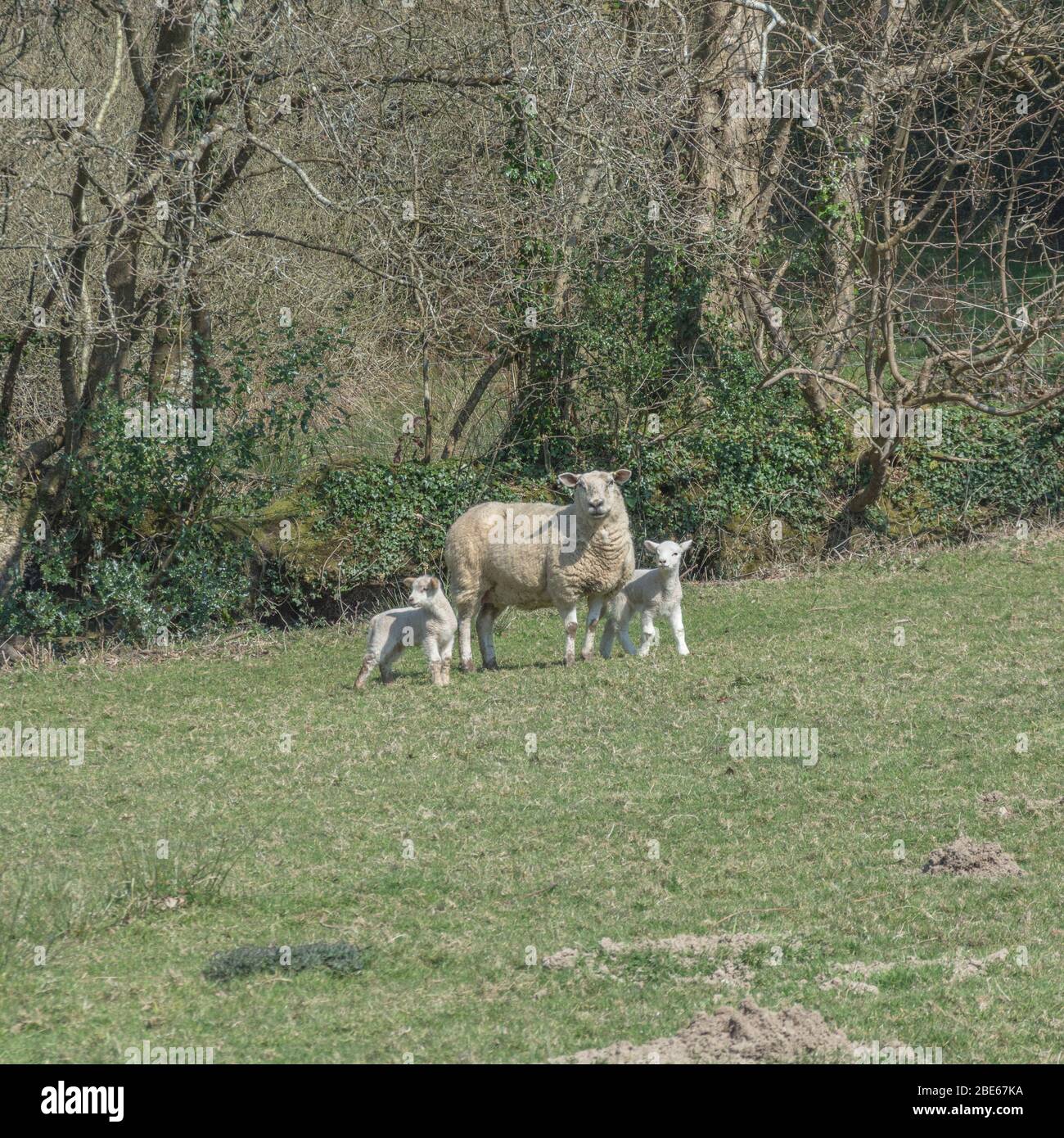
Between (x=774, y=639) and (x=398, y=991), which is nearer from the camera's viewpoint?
(x=398, y=991)

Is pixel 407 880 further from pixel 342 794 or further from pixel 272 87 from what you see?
pixel 272 87

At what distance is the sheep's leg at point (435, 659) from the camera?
46.5 ft

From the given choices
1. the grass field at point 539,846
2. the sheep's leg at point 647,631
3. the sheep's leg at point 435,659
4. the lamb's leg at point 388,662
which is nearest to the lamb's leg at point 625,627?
the sheep's leg at point 647,631

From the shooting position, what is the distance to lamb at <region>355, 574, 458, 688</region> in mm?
14148

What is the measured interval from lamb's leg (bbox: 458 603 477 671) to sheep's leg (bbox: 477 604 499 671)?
15cm

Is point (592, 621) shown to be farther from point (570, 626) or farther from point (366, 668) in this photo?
point (366, 668)

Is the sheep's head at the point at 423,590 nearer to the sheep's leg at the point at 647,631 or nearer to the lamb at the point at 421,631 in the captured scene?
the lamb at the point at 421,631

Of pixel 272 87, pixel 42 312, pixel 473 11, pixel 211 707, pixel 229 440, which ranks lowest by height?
pixel 211 707

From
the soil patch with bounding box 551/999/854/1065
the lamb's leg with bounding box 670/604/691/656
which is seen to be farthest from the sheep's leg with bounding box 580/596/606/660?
Answer: the soil patch with bounding box 551/999/854/1065

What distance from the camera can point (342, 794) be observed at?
10.9 meters

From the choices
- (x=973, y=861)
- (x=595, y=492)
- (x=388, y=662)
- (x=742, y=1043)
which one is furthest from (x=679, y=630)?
(x=742, y=1043)

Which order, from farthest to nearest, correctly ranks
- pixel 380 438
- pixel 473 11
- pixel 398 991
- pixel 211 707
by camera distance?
1. pixel 380 438
2. pixel 473 11
3. pixel 211 707
4. pixel 398 991

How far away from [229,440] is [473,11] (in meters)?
6.53
